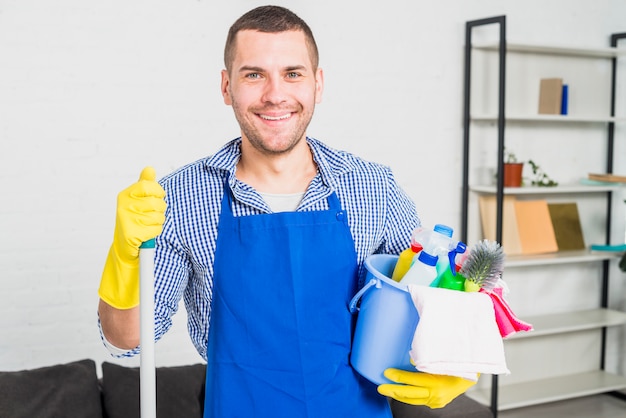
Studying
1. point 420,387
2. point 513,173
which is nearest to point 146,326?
point 420,387

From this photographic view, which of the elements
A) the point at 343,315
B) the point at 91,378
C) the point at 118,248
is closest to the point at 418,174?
the point at 91,378

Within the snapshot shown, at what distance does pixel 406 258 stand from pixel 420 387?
26cm

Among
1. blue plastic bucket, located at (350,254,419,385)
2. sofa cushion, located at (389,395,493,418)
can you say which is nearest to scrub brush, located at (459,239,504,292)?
blue plastic bucket, located at (350,254,419,385)

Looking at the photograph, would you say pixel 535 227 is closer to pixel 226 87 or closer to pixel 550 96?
pixel 550 96

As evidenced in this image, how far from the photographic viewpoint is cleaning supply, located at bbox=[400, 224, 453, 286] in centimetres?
136

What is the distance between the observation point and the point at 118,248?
50.2 inches

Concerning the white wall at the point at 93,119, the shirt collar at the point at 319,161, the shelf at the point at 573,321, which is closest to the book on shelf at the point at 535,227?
the shelf at the point at 573,321

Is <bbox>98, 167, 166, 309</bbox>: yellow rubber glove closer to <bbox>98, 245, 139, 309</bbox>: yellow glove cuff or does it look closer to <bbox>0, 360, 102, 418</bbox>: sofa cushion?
<bbox>98, 245, 139, 309</bbox>: yellow glove cuff

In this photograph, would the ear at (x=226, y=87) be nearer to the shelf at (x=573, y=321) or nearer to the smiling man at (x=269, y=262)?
the smiling man at (x=269, y=262)

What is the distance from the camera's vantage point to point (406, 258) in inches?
57.5

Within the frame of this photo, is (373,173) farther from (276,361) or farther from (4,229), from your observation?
(4,229)

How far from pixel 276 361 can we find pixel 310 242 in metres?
0.25

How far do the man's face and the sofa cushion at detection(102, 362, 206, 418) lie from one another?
1379 mm

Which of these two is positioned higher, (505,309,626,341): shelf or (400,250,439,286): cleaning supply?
(400,250,439,286): cleaning supply
